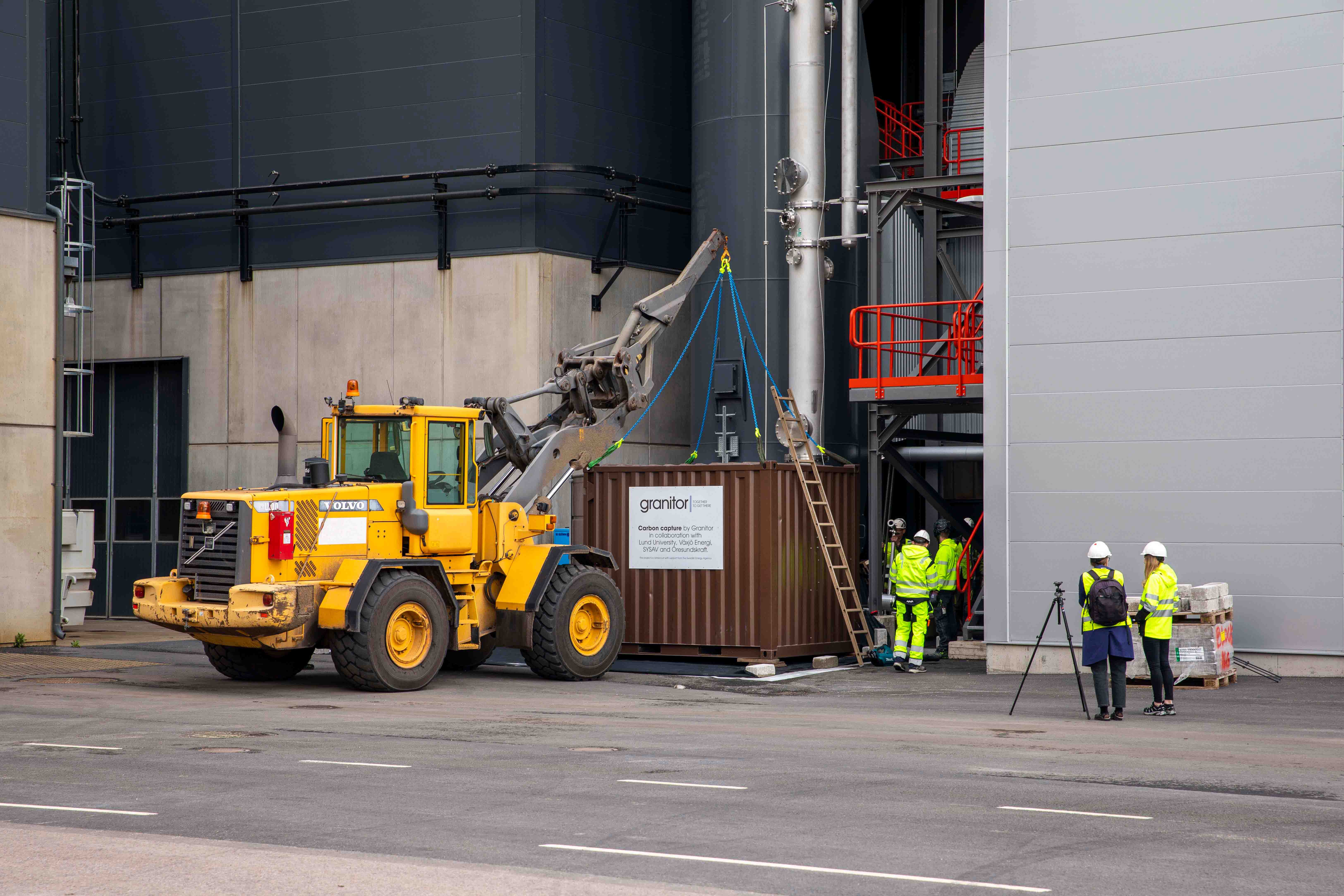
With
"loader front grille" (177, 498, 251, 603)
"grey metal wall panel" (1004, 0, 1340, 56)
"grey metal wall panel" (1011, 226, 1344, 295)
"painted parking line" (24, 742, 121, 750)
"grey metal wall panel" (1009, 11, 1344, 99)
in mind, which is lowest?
"painted parking line" (24, 742, 121, 750)

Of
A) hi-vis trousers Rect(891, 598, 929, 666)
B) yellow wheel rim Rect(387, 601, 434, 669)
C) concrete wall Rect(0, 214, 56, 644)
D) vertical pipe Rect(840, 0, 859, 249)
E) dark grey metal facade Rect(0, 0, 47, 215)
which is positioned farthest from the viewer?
vertical pipe Rect(840, 0, 859, 249)

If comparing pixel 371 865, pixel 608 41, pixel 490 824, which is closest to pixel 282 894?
pixel 371 865

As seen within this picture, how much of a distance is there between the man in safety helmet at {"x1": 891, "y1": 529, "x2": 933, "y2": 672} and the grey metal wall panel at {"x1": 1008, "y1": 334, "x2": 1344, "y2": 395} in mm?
2564

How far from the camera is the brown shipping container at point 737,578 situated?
66.1 feet

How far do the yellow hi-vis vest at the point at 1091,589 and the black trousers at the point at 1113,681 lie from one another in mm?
326

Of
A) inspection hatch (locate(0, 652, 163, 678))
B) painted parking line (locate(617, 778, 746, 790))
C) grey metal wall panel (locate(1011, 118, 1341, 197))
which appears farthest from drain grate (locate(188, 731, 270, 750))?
grey metal wall panel (locate(1011, 118, 1341, 197))

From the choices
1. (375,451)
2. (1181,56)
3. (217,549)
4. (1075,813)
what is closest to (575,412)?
(375,451)

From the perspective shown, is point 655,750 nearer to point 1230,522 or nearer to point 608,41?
point 1230,522

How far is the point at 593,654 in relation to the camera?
742 inches

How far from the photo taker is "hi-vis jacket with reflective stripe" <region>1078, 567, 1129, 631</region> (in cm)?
1524

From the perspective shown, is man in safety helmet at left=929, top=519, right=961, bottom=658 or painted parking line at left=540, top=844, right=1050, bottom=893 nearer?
painted parking line at left=540, top=844, right=1050, bottom=893

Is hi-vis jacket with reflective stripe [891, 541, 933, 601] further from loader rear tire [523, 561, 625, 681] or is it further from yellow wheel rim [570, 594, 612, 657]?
yellow wheel rim [570, 594, 612, 657]

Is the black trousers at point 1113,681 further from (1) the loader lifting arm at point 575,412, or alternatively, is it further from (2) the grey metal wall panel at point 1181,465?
(1) the loader lifting arm at point 575,412

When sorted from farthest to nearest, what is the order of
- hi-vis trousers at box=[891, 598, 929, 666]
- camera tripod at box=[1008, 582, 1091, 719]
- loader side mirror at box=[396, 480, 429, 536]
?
Answer: hi-vis trousers at box=[891, 598, 929, 666] < loader side mirror at box=[396, 480, 429, 536] < camera tripod at box=[1008, 582, 1091, 719]
